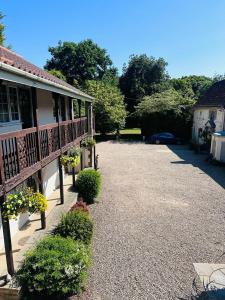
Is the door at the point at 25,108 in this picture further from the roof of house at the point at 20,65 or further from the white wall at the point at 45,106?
the roof of house at the point at 20,65

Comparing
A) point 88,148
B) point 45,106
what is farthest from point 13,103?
point 88,148

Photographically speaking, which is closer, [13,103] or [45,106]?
[13,103]

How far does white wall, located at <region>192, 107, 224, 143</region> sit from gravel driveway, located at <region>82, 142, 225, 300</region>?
727 cm

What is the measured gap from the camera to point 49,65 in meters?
55.0

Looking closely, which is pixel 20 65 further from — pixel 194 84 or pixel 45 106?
pixel 194 84

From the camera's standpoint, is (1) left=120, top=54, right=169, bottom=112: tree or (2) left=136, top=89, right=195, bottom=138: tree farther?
(1) left=120, top=54, right=169, bottom=112: tree

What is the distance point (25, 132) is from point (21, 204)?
200 centimetres

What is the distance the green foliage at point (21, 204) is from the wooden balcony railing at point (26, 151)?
0.99 ft

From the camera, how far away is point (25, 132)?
668 cm

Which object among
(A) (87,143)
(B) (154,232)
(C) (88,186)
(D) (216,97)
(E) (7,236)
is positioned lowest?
(B) (154,232)

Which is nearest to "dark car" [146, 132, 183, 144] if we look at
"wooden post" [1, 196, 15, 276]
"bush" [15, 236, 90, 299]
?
"bush" [15, 236, 90, 299]

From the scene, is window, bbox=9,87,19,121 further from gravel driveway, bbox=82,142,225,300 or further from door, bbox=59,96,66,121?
door, bbox=59,96,66,121

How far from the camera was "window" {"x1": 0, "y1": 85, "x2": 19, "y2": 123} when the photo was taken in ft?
25.4

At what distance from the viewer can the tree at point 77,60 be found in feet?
172
